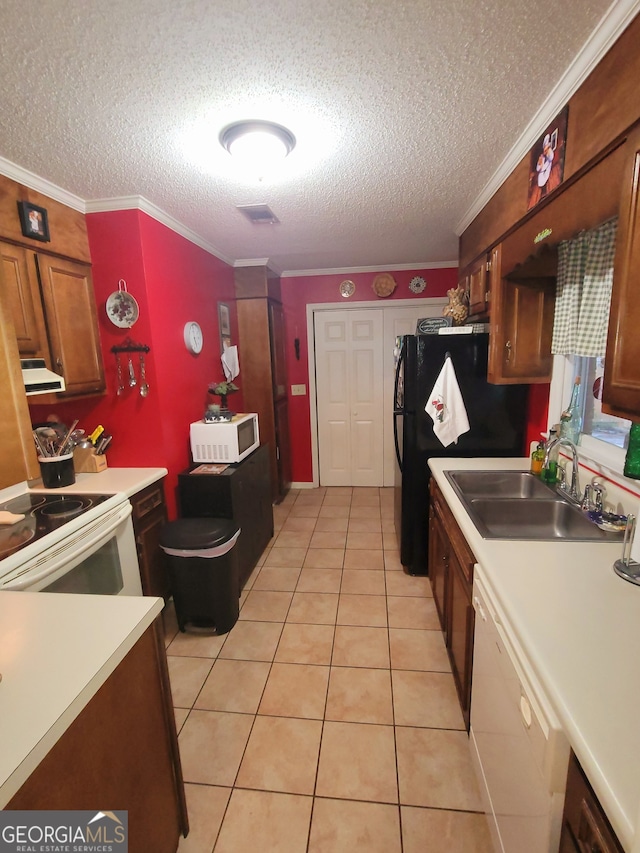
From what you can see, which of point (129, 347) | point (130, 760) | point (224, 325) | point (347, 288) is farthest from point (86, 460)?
point (347, 288)

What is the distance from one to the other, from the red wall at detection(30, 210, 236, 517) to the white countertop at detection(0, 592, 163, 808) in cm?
130

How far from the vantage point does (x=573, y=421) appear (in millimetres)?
1814

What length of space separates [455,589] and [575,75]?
1.89 meters

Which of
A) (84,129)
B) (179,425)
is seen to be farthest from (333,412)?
(84,129)

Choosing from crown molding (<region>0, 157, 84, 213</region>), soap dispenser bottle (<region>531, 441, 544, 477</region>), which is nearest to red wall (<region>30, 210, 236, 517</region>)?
crown molding (<region>0, 157, 84, 213</region>)

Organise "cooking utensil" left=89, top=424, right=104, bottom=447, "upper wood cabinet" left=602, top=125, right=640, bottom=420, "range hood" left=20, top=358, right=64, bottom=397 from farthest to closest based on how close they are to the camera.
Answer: "cooking utensil" left=89, top=424, right=104, bottom=447 < "range hood" left=20, top=358, right=64, bottom=397 < "upper wood cabinet" left=602, top=125, right=640, bottom=420

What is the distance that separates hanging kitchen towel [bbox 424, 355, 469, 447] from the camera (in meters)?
2.32

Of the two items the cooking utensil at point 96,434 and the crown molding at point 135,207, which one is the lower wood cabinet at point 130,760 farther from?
the crown molding at point 135,207

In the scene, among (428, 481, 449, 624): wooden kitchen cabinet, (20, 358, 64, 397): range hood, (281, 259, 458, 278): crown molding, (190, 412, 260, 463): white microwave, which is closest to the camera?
(20, 358, 64, 397): range hood

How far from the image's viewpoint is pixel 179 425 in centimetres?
252

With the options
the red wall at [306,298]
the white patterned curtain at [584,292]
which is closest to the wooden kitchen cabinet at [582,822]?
the white patterned curtain at [584,292]

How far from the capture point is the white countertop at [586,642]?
2.06 feet

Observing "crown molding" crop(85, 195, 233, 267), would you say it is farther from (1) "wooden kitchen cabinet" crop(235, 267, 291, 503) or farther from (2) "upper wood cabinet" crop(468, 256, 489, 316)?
(2) "upper wood cabinet" crop(468, 256, 489, 316)

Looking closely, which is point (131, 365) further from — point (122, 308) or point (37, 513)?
point (37, 513)
